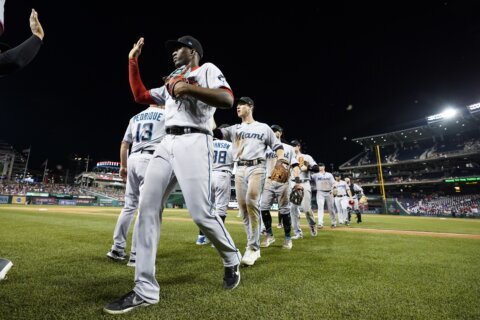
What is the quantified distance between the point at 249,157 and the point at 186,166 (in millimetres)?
2083

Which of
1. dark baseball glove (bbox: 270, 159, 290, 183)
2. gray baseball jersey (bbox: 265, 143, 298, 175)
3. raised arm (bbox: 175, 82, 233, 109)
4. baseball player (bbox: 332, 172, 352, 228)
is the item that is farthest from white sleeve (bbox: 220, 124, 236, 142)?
baseball player (bbox: 332, 172, 352, 228)

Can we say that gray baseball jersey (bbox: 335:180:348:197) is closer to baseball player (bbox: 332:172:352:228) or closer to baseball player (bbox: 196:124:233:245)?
baseball player (bbox: 332:172:352:228)

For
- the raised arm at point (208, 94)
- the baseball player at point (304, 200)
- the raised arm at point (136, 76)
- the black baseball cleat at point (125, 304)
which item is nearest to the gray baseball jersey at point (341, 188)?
the baseball player at point (304, 200)

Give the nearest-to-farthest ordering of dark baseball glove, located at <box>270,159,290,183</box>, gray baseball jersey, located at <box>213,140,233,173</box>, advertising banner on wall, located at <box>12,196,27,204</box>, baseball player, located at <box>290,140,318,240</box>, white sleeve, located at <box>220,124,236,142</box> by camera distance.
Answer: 1. dark baseball glove, located at <box>270,159,290,183</box>
2. white sleeve, located at <box>220,124,236,142</box>
3. gray baseball jersey, located at <box>213,140,233,173</box>
4. baseball player, located at <box>290,140,318,240</box>
5. advertising banner on wall, located at <box>12,196,27,204</box>

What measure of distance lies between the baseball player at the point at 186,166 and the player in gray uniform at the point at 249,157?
1553 mm

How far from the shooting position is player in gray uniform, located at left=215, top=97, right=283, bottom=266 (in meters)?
3.93

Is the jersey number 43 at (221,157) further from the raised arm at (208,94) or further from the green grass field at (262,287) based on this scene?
the raised arm at (208,94)

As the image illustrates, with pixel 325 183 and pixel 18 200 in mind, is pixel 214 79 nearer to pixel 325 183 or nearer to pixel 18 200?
pixel 325 183

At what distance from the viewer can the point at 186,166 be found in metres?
2.13

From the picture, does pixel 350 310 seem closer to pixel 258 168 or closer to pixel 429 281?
pixel 429 281

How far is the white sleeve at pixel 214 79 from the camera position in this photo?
2.23 m

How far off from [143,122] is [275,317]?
3064 millimetres

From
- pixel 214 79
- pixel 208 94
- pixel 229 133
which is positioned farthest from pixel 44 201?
pixel 208 94

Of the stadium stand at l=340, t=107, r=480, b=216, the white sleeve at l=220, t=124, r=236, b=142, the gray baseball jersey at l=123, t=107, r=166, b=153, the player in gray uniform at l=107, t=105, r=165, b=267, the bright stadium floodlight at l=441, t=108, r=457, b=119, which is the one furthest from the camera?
the bright stadium floodlight at l=441, t=108, r=457, b=119
